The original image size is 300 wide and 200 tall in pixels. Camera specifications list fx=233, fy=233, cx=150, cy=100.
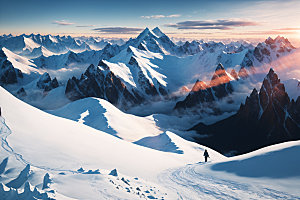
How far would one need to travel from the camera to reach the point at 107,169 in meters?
20.1

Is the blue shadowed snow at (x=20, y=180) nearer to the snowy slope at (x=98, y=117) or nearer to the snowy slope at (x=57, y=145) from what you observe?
the snowy slope at (x=57, y=145)

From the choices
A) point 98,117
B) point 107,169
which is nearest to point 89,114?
point 98,117

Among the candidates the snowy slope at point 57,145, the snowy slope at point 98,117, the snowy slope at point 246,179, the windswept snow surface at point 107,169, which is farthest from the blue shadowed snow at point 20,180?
the snowy slope at point 98,117

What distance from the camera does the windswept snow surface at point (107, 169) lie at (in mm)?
14945

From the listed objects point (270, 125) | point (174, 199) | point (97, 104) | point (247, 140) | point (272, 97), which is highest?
point (174, 199)

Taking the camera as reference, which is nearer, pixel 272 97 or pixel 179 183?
pixel 179 183

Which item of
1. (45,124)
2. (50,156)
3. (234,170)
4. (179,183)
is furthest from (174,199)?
(45,124)

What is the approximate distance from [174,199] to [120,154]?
1172 cm

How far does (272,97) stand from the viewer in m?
196

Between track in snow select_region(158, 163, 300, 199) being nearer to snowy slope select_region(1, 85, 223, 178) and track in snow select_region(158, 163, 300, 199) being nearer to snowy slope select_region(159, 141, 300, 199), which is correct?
snowy slope select_region(159, 141, 300, 199)

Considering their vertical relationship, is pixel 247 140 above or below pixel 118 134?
below

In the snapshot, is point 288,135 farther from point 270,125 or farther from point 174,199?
point 174,199

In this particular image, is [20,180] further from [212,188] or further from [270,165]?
[270,165]

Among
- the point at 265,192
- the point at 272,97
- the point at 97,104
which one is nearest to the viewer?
the point at 265,192
